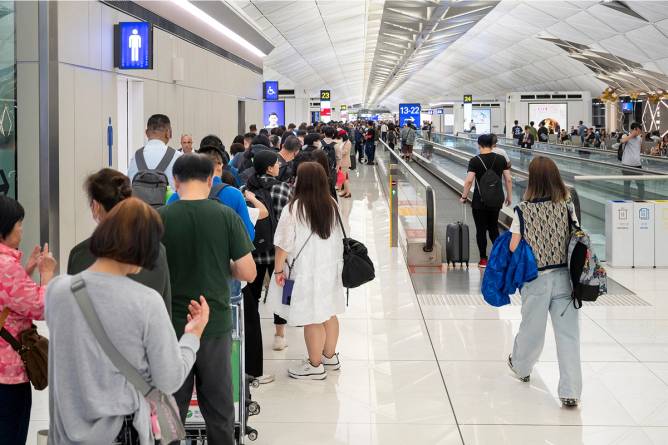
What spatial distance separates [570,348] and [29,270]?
3763 mm

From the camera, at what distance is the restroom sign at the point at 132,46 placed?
1208 cm

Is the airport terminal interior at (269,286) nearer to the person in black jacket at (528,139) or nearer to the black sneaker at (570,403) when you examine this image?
the black sneaker at (570,403)

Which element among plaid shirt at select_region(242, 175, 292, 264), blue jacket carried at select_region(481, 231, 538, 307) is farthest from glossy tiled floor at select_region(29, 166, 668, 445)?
plaid shirt at select_region(242, 175, 292, 264)

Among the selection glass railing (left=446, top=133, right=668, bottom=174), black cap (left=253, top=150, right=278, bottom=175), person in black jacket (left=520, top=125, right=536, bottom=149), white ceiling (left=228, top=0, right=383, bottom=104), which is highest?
white ceiling (left=228, top=0, right=383, bottom=104)

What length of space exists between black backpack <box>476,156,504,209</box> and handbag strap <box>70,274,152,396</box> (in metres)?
8.42

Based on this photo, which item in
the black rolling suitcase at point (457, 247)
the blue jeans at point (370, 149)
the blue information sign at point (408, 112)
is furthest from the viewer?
the blue information sign at point (408, 112)

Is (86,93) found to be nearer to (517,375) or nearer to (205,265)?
(517,375)

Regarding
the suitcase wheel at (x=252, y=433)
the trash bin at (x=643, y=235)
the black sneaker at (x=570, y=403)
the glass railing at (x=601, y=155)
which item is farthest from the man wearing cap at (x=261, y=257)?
the glass railing at (x=601, y=155)

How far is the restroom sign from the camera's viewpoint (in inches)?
476

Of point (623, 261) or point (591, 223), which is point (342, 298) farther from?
point (591, 223)

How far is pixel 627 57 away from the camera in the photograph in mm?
42031

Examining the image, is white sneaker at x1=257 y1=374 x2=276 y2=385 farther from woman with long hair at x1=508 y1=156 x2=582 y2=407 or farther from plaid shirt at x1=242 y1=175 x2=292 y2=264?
woman with long hair at x1=508 y1=156 x2=582 y2=407

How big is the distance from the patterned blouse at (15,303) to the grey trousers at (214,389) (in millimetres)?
812

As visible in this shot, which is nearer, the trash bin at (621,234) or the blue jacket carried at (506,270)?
the blue jacket carried at (506,270)
